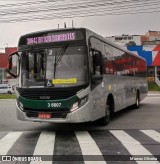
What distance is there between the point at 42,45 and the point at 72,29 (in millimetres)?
1046

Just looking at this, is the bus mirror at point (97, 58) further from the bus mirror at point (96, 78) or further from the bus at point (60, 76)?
the bus mirror at point (96, 78)

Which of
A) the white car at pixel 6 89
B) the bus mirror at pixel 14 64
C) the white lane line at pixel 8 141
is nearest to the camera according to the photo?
the white lane line at pixel 8 141

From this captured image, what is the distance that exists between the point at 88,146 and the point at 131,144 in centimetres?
110

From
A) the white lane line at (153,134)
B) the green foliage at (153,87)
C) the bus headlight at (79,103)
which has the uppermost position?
the bus headlight at (79,103)

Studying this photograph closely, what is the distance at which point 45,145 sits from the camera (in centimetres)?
930

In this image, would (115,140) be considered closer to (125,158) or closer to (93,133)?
(93,133)

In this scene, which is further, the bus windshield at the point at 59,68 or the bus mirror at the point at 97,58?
the bus mirror at the point at 97,58

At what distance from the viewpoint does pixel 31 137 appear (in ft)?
35.0

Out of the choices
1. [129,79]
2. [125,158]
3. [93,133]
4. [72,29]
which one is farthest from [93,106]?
[129,79]

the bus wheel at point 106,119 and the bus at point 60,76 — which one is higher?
the bus at point 60,76

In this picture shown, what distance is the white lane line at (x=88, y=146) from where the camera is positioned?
7.84 meters

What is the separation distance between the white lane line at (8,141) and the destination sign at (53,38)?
9.41 ft

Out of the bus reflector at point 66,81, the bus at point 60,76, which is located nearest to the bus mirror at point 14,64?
the bus at point 60,76

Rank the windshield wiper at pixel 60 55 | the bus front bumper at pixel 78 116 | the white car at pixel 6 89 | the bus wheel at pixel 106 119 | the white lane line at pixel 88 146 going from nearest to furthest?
the white lane line at pixel 88 146 < the bus front bumper at pixel 78 116 < the windshield wiper at pixel 60 55 < the bus wheel at pixel 106 119 < the white car at pixel 6 89
